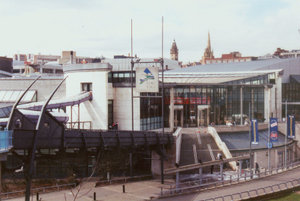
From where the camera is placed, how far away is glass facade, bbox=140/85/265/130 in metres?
75.1

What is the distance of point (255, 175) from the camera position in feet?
159

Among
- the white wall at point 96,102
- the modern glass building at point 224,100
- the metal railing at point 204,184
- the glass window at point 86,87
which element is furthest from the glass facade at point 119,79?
the metal railing at point 204,184

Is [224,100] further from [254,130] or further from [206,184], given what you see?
[206,184]

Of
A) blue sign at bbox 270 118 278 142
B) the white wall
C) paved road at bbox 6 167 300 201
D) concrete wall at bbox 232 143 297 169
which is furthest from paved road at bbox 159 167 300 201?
the white wall

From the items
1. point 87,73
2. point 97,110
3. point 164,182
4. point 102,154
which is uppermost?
point 87,73

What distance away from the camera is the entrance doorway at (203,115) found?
7581 centimetres

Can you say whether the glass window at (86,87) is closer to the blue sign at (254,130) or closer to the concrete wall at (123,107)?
the concrete wall at (123,107)

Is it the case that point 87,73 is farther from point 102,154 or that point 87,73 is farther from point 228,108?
point 228,108

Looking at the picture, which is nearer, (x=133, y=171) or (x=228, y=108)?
(x=133, y=171)

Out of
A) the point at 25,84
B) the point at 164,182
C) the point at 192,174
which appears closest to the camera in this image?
the point at 164,182

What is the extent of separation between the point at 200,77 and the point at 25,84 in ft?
112

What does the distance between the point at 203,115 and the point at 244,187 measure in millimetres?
34428

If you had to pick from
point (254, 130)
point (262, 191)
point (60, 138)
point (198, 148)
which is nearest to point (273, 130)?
point (254, 130)

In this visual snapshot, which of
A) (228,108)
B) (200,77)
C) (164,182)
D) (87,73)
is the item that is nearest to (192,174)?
(164,182)
